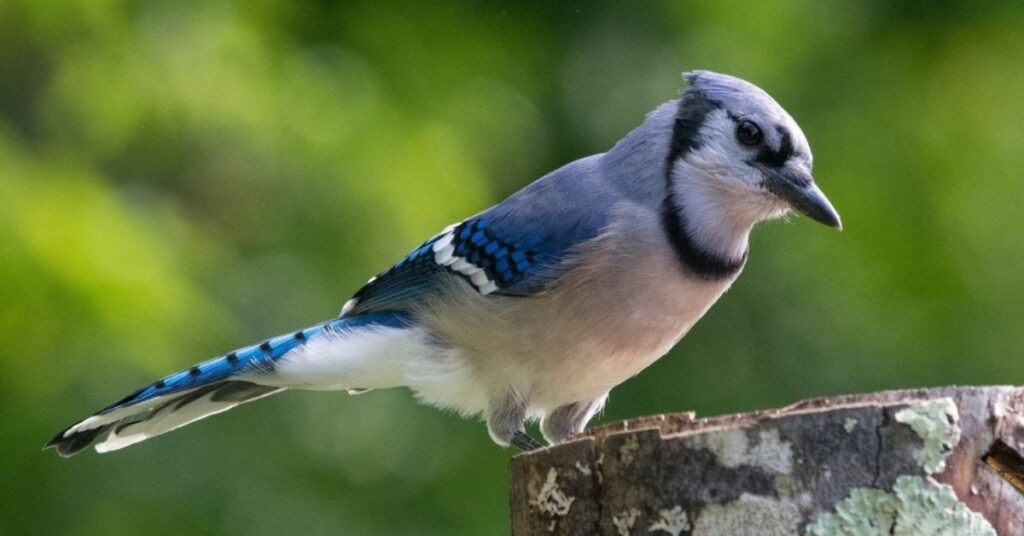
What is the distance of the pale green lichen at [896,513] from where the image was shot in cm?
187

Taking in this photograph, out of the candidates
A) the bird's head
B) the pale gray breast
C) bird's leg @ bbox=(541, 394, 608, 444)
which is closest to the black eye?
the bird's head

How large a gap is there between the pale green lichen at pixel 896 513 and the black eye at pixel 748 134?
121cm

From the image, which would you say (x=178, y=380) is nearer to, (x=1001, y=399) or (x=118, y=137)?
(x=118, y=137)

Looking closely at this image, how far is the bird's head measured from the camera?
2.96m

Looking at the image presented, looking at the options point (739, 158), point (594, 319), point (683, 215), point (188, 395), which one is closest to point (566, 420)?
point (594, 319)

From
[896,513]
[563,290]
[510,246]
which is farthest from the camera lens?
[510,246]

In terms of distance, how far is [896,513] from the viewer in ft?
6.14

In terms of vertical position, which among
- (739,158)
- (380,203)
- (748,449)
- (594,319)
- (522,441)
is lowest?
(748,449)

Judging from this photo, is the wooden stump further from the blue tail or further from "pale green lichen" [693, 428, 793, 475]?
the blue tail

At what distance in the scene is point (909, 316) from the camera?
463 cm

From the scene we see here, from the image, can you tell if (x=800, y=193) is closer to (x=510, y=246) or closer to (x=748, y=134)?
(x=748, y=134)

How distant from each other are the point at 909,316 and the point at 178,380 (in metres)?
2.37

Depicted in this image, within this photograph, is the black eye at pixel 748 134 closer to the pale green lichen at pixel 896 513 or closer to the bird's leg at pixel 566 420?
the bird's leg at pixel 566 420

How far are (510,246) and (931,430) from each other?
1449 mm
